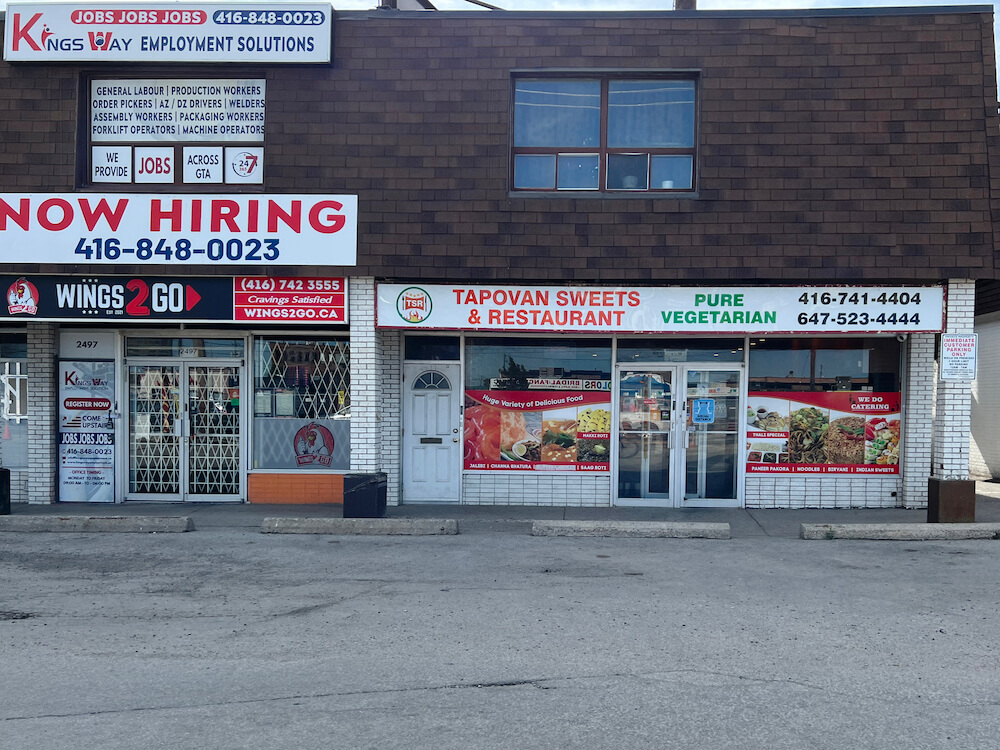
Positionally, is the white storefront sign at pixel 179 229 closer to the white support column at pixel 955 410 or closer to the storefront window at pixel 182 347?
the storefront window at pixel 182 347

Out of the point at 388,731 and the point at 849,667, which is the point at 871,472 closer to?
the point at 849,667

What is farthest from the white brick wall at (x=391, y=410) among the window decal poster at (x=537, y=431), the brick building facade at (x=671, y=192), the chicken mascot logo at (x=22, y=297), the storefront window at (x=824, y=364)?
the storefront window at (x=824, y=364)

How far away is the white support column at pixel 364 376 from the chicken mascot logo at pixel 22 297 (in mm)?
4154

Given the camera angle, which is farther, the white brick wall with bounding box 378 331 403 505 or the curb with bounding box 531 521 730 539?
the white brick wall with bounding box 378 331 403 505

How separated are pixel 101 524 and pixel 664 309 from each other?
7.55 m

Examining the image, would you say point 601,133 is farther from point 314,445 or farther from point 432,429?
point 314,445

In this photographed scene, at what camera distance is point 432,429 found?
42.3 ft

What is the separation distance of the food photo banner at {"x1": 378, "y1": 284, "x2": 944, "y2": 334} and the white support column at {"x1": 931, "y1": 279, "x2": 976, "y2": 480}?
0.20m

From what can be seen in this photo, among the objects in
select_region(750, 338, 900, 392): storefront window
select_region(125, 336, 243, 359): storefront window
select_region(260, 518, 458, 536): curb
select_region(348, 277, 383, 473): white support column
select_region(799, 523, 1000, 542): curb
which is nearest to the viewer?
select_region(799, 523, 1000, 542): curb

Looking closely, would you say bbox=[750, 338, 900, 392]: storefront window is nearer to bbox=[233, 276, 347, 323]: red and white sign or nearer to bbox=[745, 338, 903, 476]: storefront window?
bbox=[745, 338, 903, 476]: storefront window

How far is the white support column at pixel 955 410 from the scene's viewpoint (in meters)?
11.3

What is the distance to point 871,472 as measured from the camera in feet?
41.2

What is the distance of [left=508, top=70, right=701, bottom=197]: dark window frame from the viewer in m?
11.7

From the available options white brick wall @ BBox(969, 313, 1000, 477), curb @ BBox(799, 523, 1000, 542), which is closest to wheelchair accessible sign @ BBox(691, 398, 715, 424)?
curb @ BBox(799, 523, 1000, 542)
